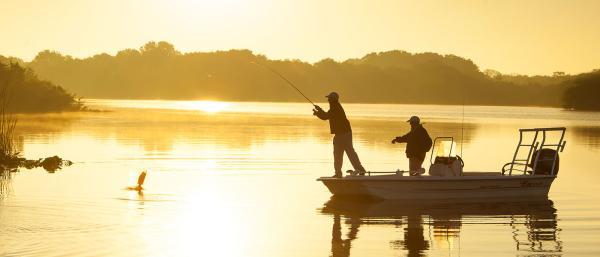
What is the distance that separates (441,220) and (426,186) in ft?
9.75

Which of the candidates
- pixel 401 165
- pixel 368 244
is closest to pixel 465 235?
pixel 368 244

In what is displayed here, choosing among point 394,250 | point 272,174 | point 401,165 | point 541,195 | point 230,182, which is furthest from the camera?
point 401,165

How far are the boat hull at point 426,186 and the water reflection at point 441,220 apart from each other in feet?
0.77

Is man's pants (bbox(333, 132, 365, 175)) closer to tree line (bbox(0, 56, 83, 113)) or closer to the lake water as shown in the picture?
the lake water

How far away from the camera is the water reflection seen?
1741 cm

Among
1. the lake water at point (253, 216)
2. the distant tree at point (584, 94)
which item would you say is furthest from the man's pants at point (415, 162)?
the distant tree at point (584, 94)

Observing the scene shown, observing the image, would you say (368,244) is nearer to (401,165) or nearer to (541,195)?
(541,195)

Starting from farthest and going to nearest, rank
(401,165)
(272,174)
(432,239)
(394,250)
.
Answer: (401,165), (272,174), (432,239), (394,250)

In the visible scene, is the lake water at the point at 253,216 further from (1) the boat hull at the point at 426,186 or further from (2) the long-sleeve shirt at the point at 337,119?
(2) the long-sleeve shirt at the point at 337,119

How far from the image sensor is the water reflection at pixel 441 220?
57.1 feet

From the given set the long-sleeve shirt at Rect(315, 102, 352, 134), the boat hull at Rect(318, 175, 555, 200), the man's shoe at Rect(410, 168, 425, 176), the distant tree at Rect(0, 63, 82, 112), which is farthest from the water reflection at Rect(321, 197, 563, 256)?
the distant tree at Rect(0, 63, 82, 112)

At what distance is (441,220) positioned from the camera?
20.7 m

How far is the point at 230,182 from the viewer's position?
28.4 meters

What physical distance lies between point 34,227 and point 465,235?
26.6 ft
